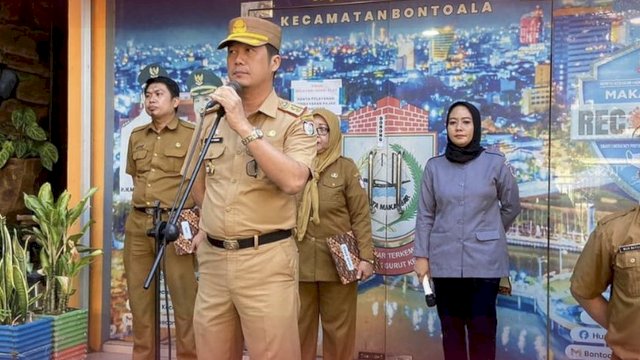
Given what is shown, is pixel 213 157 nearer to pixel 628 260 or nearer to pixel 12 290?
pixel 628 260

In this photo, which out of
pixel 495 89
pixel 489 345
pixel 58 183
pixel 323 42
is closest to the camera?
pixel 489 345

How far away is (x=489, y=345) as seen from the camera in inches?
134

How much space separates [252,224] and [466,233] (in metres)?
1.41

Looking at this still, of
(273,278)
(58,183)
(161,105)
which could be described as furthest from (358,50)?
(58,183)

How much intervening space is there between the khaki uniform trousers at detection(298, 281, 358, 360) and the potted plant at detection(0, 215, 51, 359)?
1597mm

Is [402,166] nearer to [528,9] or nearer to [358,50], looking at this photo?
[358,50]

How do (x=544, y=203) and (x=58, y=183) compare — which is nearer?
(x=544, y=203)

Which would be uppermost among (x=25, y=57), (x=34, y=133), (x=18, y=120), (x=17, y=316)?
(x=25, y=57)

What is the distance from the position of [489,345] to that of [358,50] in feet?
7.17

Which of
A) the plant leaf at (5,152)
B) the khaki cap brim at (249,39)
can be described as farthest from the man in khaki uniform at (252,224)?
the plant leaf at (5,152)

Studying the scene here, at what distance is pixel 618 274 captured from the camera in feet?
7.41

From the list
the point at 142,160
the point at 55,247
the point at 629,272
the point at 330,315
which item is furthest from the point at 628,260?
the point at 55,247

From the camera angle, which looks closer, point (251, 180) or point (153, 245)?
point (251, 180)

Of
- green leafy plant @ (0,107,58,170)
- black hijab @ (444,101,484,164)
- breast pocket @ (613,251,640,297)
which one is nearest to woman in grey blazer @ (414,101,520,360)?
black hijab @ (444,101,484,164)
